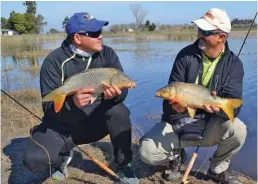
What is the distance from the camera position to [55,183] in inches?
139

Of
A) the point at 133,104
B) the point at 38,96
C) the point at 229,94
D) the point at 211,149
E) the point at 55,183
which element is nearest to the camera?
the point at 229,94

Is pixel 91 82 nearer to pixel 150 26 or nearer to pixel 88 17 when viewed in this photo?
pixel 88 17

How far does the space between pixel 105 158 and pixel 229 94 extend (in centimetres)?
170

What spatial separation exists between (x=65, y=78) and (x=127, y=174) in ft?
3.77

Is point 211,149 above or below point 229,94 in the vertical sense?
below

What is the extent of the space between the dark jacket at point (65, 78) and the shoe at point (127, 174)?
63cm

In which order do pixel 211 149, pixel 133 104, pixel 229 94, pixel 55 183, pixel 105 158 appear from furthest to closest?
pixel 133 104 → pixel 211 149 → pixel 105 158 → pixel 55 183 → pixel 229 94

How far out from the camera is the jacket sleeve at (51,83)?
11.1ft

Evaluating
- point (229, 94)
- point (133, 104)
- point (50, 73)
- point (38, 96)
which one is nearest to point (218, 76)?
point (229, 94)

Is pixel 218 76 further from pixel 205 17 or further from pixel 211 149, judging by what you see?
pixel 211 149

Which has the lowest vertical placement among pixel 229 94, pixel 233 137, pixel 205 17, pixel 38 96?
pixel 38 96

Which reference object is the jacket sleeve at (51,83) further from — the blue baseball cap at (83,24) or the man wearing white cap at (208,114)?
the man wearing white cap at (208,114)

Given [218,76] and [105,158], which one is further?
[105,158]

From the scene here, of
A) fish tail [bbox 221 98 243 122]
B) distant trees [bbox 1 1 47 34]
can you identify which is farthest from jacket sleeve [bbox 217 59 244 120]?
distant trees [bbox 1 1 47 34]
